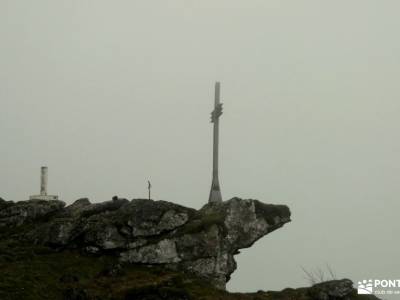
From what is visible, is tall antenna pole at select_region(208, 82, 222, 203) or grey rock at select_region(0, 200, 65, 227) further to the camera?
tall antenna pole at select_region(208, 82, 222, 203)

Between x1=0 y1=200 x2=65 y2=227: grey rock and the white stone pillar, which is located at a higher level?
the white stone pillar

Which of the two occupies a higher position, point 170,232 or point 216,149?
point 216,149

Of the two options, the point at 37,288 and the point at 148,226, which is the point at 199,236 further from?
the point at 37,288

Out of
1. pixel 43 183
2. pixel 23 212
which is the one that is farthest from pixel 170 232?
pixel 43 183

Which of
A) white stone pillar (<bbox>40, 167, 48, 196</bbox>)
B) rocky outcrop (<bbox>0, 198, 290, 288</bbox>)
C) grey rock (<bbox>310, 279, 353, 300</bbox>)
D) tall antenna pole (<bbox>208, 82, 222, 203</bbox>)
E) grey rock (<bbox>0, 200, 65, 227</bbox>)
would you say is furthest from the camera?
white stone pillar (<bbox>40, 167, 48, 196</bbox>)

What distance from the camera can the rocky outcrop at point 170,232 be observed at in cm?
3769

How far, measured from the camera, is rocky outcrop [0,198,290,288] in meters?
37.7

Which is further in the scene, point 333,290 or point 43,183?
point 43,183

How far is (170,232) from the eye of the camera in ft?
127

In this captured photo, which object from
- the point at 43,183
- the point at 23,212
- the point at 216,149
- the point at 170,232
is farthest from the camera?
the point at 43,183

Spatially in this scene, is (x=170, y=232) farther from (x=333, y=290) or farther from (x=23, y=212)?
(x=23, y=212)

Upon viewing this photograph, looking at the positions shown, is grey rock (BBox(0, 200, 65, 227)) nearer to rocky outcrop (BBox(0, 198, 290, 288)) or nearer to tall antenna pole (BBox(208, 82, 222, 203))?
rocky outcrop (BBox(0, 198, 290, 288))

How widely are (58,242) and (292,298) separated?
1676 centimetres

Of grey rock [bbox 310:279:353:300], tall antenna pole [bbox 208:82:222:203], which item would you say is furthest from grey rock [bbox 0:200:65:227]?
grey rock [bbox 310:279:353:300]
